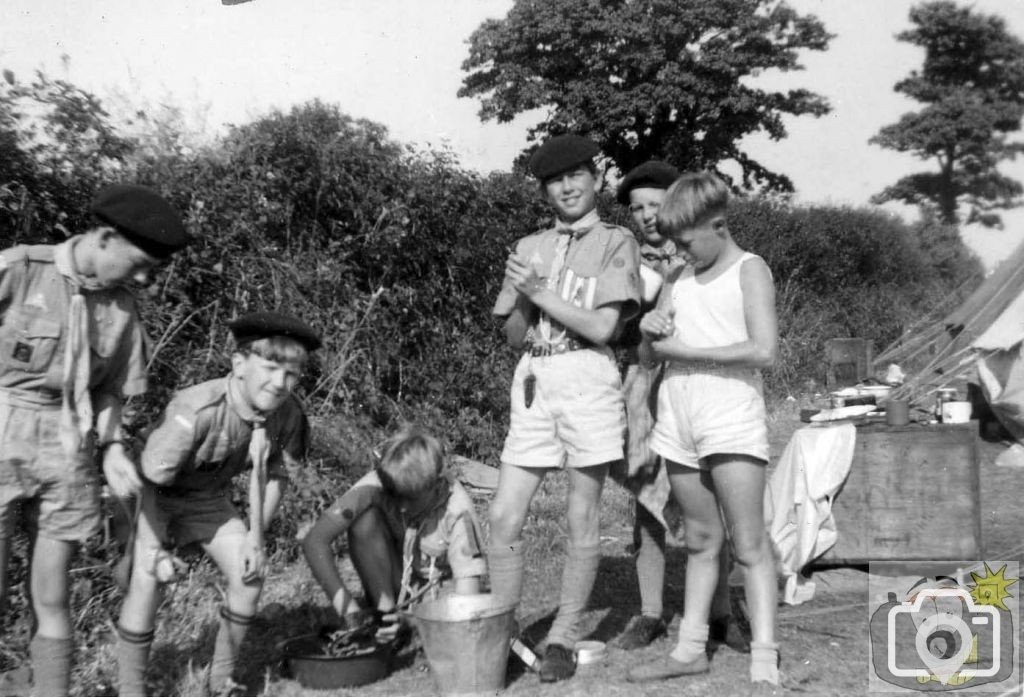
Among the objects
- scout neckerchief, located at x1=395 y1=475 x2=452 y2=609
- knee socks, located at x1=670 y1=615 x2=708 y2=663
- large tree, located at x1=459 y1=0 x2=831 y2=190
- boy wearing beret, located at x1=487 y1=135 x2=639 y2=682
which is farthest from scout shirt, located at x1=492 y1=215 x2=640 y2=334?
large tree, located at x1=459 y1=0 x2=831 y2=190

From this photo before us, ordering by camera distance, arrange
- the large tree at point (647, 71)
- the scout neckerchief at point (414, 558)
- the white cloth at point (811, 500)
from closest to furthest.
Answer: the scout neckerchief at point (414, 558) < the white cloth at point (811, 500) < the large tree at point (647, 71)

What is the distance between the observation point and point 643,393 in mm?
3742

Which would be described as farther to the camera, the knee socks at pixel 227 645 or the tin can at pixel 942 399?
the tin can at pixel 942 399

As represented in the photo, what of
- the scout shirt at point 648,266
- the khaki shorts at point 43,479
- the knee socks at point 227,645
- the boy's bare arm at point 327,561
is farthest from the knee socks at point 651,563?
the khaki shorts at point 43,479

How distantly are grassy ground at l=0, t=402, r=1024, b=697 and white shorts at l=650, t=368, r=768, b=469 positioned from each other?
0.80m

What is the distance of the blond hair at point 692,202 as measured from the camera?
326cm

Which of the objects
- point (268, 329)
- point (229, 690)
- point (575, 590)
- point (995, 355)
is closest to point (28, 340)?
point (268, 329)

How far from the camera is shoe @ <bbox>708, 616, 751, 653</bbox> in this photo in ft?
12.1

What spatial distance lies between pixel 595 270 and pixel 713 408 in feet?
2.08

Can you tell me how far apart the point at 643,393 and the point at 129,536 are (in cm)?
187

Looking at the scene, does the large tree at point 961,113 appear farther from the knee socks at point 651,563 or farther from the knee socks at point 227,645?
the knee socks at point 227,645

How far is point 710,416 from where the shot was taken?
323 centimetres

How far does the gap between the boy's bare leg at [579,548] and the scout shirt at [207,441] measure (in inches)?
39.0

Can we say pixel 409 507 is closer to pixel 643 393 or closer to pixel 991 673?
pixel 643 393
